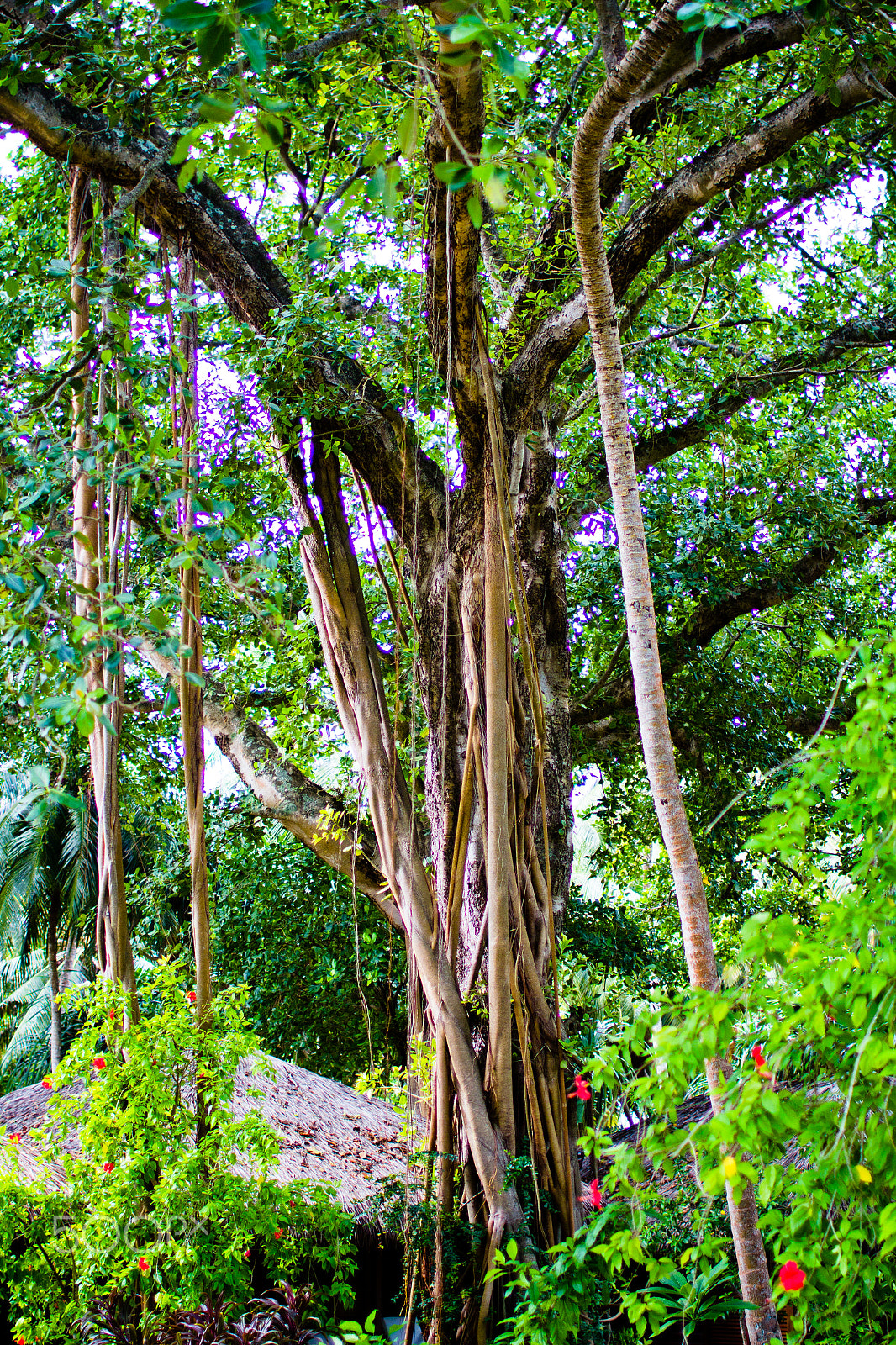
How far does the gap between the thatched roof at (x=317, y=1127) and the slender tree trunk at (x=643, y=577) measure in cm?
312

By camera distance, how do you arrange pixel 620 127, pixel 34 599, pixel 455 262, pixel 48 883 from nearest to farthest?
pixel 34 599
pixel 455 262
pixel 620 127
pixel 48 883

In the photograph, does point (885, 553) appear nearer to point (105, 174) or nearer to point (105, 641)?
point (105, 174)

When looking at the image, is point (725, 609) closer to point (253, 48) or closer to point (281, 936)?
point (281, 936)

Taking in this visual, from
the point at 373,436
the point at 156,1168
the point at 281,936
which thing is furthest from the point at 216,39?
the point at 281,936

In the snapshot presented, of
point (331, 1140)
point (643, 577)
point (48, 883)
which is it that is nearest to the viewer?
point (643, 577)

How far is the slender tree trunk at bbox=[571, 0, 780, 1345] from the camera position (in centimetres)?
161

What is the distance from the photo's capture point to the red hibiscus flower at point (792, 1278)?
121 cm

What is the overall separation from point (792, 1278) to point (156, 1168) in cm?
175

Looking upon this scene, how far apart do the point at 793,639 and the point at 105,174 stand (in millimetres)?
4046

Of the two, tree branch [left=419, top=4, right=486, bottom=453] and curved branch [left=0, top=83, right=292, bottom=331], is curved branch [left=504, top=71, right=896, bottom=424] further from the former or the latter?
curved branch [left=0, top=83, right=292, bottom=331]

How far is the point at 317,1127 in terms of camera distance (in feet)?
16.8

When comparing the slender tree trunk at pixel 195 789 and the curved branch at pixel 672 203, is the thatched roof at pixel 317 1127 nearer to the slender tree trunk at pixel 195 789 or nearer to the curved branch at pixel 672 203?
the slender tree trunk at pixel 195 789

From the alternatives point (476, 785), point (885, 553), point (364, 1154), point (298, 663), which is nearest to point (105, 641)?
point (476, 785)

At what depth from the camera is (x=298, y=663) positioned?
15.1ft
